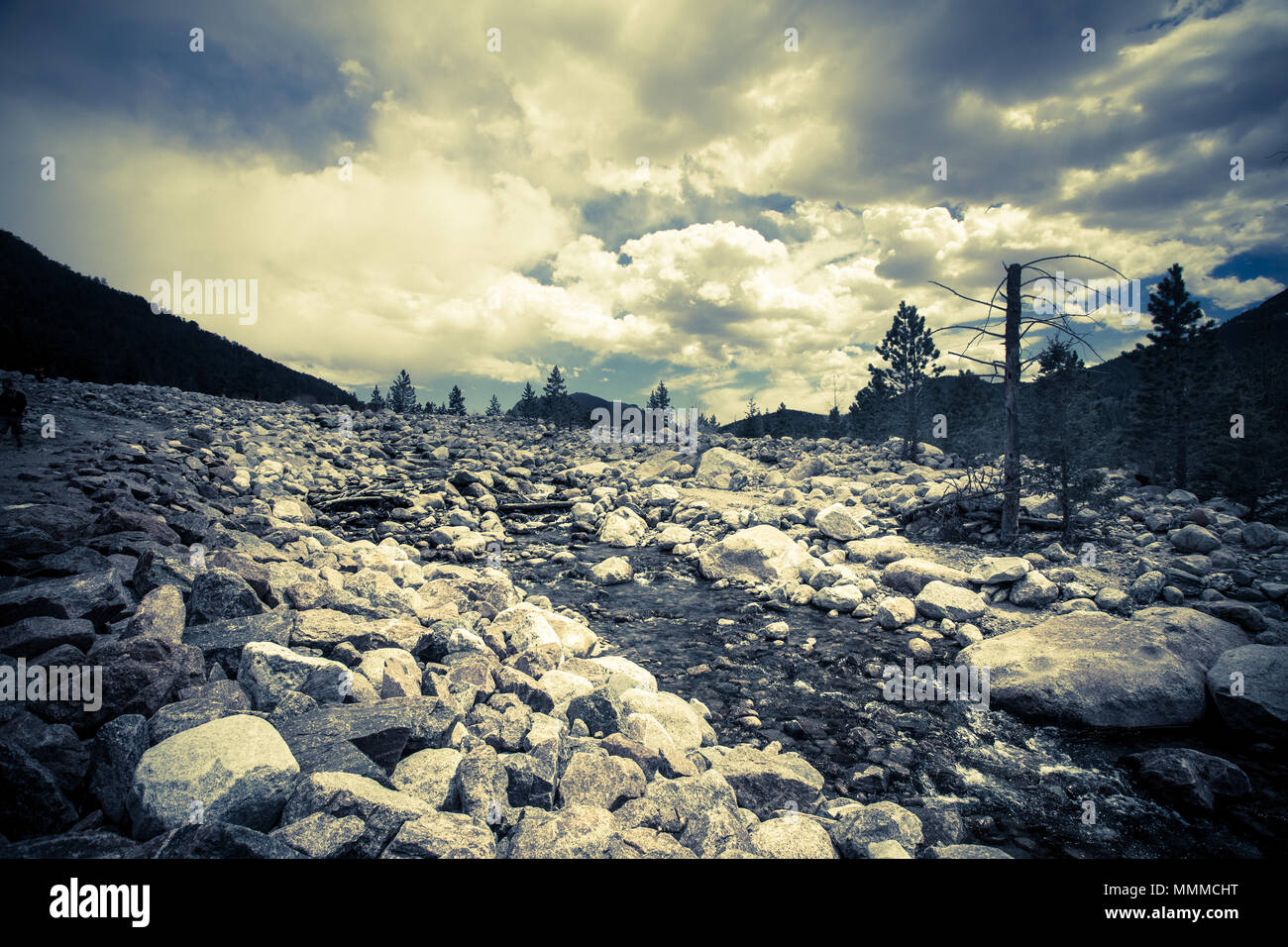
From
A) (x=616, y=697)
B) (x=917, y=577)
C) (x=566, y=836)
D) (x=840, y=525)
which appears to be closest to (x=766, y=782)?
(x=616, y=697)

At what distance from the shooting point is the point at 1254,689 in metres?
4.62

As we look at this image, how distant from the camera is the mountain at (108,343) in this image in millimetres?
42969

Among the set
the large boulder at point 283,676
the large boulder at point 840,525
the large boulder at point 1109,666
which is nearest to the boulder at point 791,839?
the large boulder at point 283,676

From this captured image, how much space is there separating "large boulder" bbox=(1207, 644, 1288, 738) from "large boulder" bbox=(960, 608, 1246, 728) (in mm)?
183

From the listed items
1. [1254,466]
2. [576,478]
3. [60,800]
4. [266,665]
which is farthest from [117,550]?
[1254,466]

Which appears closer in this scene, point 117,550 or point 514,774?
point 514,774

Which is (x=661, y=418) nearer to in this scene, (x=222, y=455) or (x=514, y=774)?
(x=222, y=455)

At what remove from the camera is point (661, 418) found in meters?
70.9

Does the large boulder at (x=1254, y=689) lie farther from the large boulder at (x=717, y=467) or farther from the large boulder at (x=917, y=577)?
the large boulder at (x=717, y=467)

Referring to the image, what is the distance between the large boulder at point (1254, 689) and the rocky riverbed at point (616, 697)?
0.8 inches

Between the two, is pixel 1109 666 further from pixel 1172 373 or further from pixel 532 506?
pixel 1172 373

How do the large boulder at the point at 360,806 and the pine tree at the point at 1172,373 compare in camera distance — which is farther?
the pine tree at the point at 1172,373
